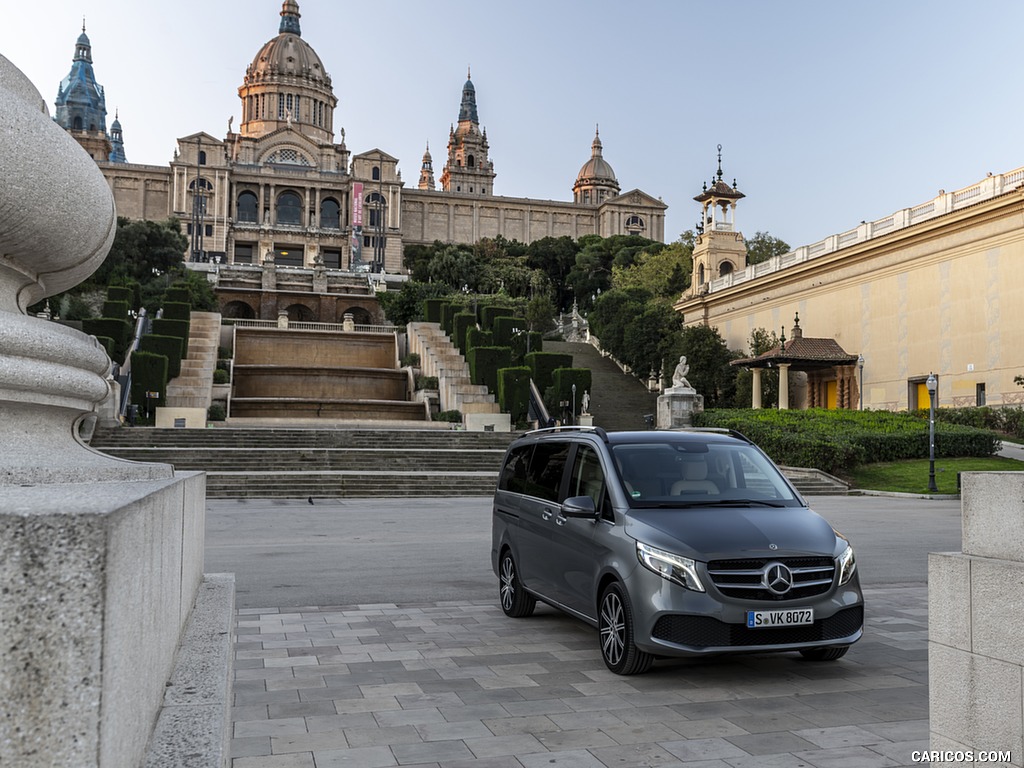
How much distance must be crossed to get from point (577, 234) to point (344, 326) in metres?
79.5

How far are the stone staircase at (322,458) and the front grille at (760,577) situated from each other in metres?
18.0

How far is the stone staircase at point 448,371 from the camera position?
1548 inches

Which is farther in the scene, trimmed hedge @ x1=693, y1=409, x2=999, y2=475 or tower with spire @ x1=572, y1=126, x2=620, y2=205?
tower with spire @ x1=572, y1=126, x2=620, y2=205

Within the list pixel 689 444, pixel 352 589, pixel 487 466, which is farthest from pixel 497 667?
pixel 487 466

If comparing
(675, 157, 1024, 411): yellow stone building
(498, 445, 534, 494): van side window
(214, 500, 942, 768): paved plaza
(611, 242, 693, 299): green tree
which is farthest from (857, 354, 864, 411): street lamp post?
(498, 445, 534, 494): van side window

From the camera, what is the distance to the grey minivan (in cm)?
624

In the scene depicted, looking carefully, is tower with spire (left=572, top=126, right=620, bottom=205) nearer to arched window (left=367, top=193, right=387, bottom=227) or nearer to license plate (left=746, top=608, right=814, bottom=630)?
arched window (left=367, top=193, right=387, bottom=227)

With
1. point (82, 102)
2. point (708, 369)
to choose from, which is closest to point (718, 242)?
point (708, 369)

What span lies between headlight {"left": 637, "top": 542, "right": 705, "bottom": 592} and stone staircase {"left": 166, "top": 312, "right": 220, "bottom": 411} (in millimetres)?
31899

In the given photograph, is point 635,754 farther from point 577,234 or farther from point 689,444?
point 577,234

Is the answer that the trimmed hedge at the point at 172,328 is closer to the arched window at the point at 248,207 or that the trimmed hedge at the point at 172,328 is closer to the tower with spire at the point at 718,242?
the tower with spire at the point at 718,242

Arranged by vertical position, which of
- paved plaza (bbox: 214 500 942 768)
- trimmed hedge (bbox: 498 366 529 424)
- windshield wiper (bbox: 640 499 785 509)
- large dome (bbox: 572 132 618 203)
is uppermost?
large dome (bbox: 572 132 618 203)

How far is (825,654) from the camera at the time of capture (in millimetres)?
6906

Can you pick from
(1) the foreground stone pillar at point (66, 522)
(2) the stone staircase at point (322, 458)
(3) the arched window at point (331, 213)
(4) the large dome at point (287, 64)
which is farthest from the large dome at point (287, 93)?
(1) the foreground stone pillar at point (66, 522)
